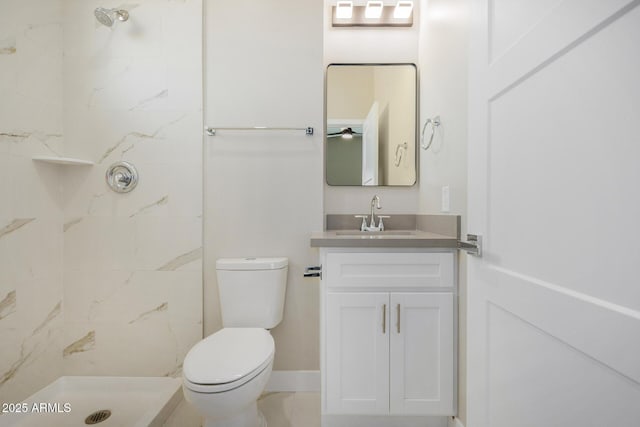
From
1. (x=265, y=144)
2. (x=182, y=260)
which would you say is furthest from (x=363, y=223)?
(x=182, y=260)

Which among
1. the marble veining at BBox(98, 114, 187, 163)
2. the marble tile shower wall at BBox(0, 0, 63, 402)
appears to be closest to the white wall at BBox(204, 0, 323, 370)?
the marble veining at BBox(98, 114, 187, 163)

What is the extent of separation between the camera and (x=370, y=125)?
189cm

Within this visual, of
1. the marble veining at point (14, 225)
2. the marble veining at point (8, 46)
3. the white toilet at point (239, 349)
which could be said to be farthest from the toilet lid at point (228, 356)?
the marble veining at point (8, 46)

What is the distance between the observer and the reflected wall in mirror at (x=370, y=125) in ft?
6.19

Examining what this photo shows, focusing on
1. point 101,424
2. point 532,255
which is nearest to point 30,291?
point 101,424

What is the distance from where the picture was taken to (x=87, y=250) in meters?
1.71

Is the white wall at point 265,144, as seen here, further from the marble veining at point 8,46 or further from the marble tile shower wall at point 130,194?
the marble veining at point 8,46

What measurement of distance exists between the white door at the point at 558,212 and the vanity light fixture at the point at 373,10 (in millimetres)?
1187

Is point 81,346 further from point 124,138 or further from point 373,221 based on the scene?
point 373,221

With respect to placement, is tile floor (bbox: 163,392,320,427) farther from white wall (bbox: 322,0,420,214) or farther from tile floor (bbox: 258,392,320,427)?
white wall (bbox: 322,0,420,214)

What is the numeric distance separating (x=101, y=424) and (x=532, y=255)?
1952mm

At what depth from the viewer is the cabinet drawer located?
1325 millimetres

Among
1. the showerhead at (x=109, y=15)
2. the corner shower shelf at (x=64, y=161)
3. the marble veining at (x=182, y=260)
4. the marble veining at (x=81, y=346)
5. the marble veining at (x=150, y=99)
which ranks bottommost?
the marble veining at (x=81, y=346)

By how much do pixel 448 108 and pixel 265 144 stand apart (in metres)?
1.00
